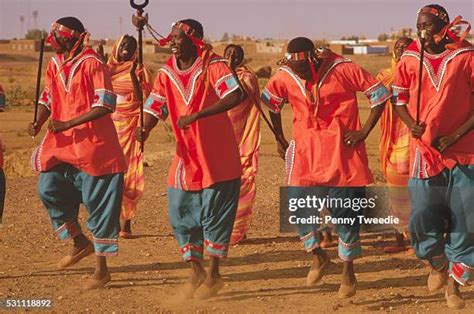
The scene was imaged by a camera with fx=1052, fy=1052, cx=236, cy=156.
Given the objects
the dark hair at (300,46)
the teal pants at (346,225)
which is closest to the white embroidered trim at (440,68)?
the dark hair at (300,46)

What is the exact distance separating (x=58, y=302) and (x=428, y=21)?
3620mm

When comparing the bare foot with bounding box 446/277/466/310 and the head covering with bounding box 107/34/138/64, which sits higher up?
the head covering with bounding box 107/34/138/64

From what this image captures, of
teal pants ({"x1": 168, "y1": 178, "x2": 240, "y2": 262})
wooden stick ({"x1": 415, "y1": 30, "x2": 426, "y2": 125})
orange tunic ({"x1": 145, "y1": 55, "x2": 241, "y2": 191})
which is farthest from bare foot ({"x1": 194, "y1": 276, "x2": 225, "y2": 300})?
wooden stick ({"x1": 415, "y1": 30, "x2": 426, "y2": 125})

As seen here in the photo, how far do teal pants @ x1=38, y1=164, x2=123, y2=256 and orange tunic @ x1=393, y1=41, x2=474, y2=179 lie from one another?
2515 mm

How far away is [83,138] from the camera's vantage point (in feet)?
28.5

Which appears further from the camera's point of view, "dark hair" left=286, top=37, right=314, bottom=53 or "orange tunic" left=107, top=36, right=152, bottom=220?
"orange tunic" left=107, top=36, right=152, bottom=220

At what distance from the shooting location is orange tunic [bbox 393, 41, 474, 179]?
797 cm

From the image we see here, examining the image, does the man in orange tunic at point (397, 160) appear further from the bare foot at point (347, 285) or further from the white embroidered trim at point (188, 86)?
the white embroidered trim at point (188, 86)

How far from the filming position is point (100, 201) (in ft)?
28.7

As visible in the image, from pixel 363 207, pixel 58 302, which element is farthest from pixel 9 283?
pixel 363 207

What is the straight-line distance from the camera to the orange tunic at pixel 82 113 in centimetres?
862

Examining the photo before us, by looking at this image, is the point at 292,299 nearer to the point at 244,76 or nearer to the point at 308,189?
the point at 308,189

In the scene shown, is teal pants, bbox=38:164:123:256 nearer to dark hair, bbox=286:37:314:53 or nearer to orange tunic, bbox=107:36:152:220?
dark hair, bbox=286:37:314:53

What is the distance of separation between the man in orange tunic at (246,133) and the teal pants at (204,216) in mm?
2094
